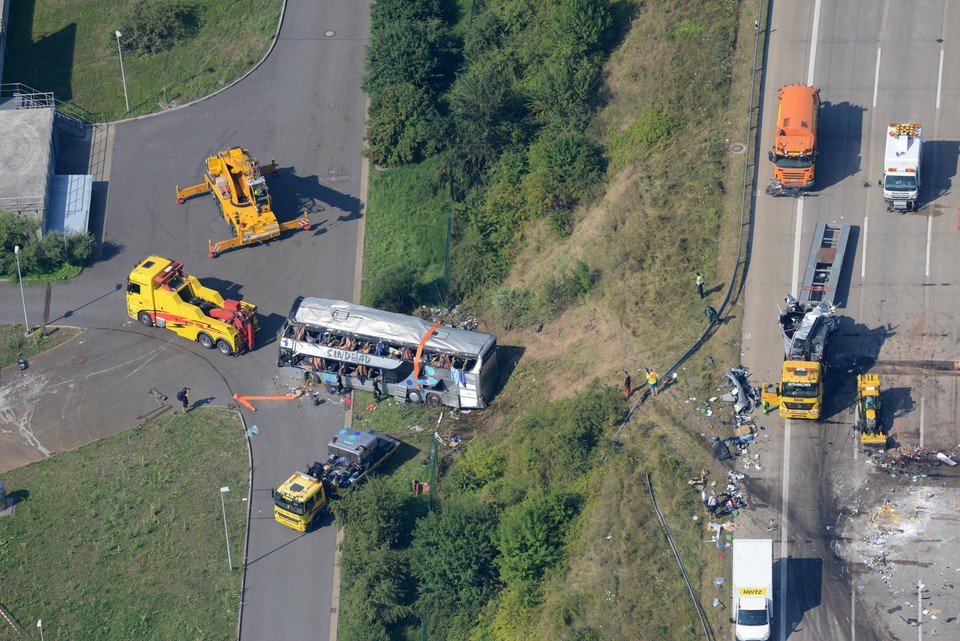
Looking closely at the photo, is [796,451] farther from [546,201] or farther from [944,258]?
[546,201]

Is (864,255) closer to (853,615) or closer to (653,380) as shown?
(653,380)

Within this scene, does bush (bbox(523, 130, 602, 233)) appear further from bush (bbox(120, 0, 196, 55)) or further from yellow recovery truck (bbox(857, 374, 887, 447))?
bush (bbox(120, 0, 196, 55))

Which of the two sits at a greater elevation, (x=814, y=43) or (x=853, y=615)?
(x=814, y=43)

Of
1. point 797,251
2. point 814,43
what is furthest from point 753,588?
point 814,43

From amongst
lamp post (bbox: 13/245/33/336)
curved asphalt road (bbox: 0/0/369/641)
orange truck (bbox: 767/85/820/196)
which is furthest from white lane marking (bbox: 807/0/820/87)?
lamp post (bbox: 13/245/33/336)

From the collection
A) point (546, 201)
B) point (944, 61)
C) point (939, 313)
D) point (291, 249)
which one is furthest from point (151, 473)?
point (944, 61)

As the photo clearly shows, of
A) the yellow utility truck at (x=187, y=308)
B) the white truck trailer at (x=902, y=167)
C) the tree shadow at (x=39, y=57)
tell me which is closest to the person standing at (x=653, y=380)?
the white truck trailer at (x=902, y=167)
